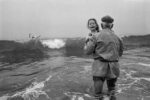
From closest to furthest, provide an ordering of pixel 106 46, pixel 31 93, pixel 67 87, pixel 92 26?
1. pixel 106 46
2. pixel 92 26
3. pixel 31 93
4. pixel 67 87

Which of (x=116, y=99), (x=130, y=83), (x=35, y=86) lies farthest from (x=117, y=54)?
(x=35, y=86)

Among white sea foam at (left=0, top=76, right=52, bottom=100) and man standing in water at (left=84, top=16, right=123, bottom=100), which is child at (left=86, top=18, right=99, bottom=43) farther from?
white sea foam at (left=0, top=76, right=52, bottom=100)

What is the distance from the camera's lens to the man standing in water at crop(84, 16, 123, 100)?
19.0 ft

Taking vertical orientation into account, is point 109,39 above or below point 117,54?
above

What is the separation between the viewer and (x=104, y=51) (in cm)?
579

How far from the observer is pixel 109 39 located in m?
5.81

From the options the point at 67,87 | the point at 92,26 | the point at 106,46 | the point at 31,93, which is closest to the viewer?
the point at 106,46

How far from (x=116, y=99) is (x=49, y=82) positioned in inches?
148

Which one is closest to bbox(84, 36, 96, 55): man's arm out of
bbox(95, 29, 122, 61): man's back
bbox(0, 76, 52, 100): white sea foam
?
bbox(95, 29, 122, 61): man's back

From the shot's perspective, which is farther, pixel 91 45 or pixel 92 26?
pixel 92 26

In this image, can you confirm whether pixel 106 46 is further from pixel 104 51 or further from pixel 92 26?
pixel 92 26

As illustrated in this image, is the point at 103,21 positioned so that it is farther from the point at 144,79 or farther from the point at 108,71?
the point at 144,79

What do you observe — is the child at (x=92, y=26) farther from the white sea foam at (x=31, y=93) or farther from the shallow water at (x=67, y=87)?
the white sea foam at (x=31, y=93)

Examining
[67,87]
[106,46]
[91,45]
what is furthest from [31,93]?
[106,46]
